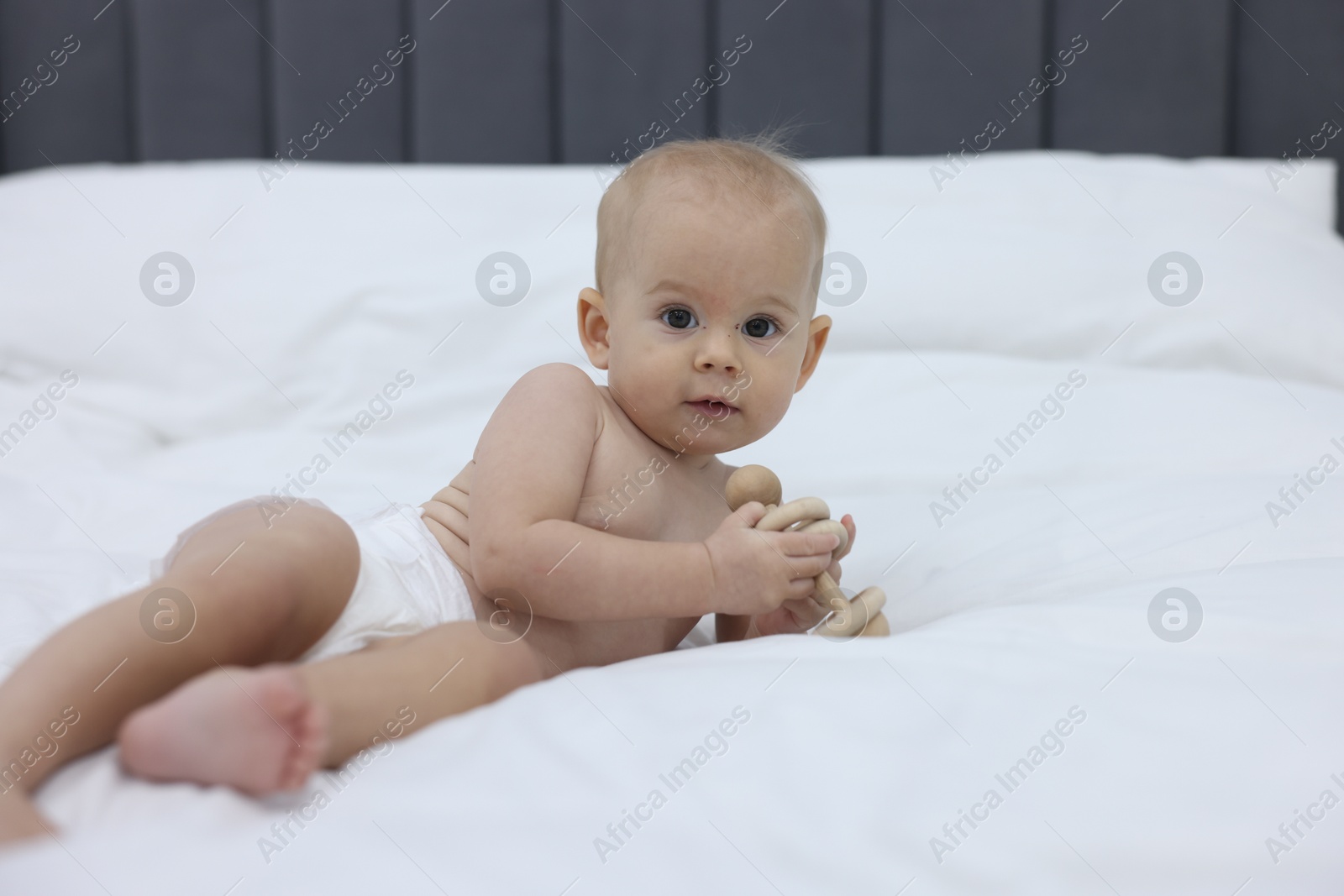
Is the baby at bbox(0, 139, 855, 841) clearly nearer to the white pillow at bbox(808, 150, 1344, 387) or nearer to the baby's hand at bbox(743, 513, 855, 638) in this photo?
the baby's hand at bbox(743, 513, 855, 638)

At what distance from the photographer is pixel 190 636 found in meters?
0.60

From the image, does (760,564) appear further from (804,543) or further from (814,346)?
(814,346)

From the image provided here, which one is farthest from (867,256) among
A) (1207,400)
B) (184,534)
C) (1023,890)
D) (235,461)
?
(1023,890)

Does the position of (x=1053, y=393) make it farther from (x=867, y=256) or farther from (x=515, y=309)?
(x=515, y=309)

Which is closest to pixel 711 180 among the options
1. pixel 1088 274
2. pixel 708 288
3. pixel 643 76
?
pixel 708 288

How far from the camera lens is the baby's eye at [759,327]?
2.95 feet

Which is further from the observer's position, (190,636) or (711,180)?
(711,180)

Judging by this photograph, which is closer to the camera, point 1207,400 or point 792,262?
point 792,262

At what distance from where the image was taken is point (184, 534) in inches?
31.8

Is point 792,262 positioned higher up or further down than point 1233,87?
further down

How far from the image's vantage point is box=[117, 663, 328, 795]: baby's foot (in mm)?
510

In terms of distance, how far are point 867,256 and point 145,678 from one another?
121cm

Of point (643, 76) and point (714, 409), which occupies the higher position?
point (643, 76)

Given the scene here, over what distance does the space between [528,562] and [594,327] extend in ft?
0.97
